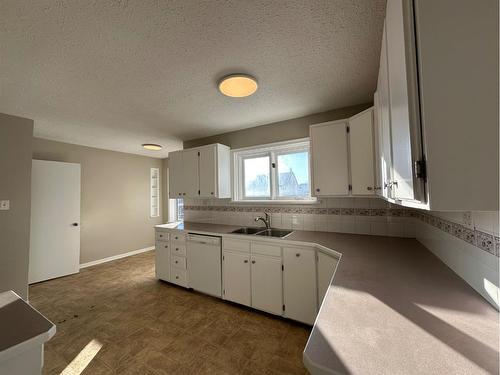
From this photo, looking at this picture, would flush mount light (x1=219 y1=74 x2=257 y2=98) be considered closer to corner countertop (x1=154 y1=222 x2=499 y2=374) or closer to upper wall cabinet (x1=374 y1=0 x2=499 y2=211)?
upper wall cabinet (x1=374 y1=0 x2=499 y2=211)

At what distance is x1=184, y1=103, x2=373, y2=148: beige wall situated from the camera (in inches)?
100

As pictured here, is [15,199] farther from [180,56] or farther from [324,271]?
Result: [324,271]

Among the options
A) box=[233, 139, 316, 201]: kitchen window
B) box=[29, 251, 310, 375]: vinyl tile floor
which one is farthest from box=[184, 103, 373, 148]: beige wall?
box=[29, 251, 310, 375]: vinyl tile floor

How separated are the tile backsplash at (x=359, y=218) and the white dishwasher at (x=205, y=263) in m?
0.65

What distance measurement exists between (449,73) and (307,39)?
107 centimetres

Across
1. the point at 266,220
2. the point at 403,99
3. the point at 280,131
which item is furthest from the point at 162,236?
the point at 403,99

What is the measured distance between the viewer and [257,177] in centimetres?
325

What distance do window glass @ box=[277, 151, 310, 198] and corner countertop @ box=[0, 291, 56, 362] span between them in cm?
256

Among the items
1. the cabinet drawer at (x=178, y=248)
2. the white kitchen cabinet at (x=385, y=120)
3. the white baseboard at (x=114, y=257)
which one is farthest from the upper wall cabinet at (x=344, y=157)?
the white baseboard at (x=114, y=257)

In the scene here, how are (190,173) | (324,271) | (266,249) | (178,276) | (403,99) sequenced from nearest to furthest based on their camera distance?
(403,99)
(324,271)
(266,249)
(178,276)
(190,173)

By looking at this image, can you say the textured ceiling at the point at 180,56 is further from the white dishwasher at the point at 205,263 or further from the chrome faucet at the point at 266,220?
the white dishwasher at the point at 205,263

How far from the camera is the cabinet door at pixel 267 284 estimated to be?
7.27ft

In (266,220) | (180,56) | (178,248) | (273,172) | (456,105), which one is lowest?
(178,248)

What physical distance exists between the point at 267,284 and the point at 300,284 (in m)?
0.38
